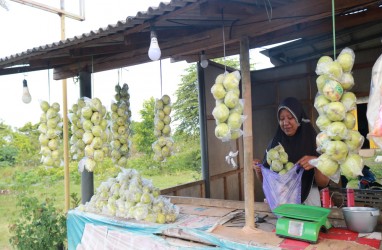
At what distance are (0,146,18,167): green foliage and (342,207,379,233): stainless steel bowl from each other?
12.2 metres

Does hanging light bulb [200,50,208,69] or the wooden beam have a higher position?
the wooden beam

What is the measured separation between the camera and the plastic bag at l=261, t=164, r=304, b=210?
2.97 meters

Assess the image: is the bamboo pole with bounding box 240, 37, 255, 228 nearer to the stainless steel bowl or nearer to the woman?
the woman

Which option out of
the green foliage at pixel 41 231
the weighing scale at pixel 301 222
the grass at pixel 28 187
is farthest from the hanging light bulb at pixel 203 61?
the grass at pixel 28 187

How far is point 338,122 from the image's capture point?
185 cm

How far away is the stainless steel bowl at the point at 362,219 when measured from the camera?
8.26 ft

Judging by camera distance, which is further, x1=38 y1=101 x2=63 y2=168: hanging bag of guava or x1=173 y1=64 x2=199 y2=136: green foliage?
x1=173 y1=64 x2=199 y2=136: green foliage

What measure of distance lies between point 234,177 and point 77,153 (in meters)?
3.75

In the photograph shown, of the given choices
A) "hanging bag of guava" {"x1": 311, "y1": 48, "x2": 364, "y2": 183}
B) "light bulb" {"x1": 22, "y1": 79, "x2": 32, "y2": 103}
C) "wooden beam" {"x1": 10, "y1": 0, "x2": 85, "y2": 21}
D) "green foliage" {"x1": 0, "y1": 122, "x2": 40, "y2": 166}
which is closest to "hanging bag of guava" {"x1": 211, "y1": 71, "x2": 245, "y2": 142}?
"hanging bag of guava" {"x1": 311, "y1": 48, "x2": 364, "y2": 183}

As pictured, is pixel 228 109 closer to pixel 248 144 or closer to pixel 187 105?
pixel 248 144

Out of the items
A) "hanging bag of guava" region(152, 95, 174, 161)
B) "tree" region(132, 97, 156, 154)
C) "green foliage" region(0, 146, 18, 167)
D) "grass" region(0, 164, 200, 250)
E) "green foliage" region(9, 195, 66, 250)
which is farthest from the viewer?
"tree" region(132, 97, 156, 154)

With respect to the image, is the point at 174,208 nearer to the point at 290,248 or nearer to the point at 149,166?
the point at 290,248

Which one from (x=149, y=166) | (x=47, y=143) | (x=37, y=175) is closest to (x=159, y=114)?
(x=47, y=143)

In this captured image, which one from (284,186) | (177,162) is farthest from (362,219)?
(177,162)
